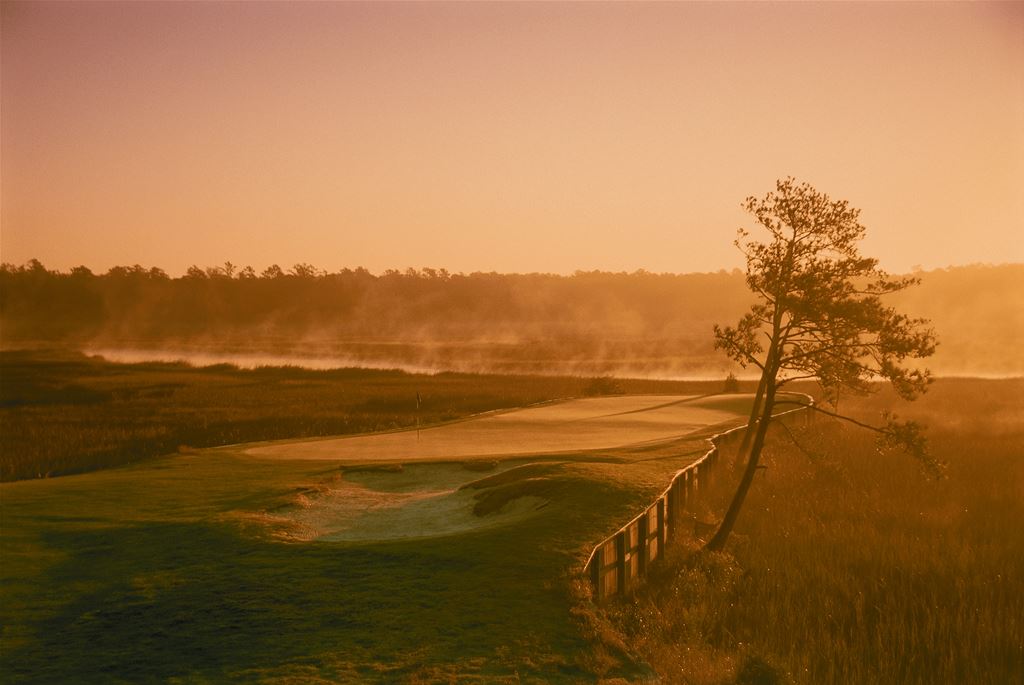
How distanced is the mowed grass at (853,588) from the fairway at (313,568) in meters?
1.42

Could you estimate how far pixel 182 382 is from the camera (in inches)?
1882

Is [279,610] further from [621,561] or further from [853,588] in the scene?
[853,588]

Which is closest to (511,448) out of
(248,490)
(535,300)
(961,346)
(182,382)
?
(248,490)

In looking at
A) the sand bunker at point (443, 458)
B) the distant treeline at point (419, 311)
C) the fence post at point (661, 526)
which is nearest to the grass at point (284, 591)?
the fence post at point (661, 526)

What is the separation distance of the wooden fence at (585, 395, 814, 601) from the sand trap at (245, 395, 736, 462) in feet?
16.6

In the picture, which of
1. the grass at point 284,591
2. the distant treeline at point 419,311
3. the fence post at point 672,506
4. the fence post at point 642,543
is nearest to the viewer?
the grass at point 284,591

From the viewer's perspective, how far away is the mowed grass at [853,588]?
10.8 metres

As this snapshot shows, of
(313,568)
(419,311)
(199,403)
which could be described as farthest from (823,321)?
(419,311)

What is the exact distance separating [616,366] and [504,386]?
33.9 metres

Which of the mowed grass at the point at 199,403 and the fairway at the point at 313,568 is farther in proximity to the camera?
the mowed grass at the point at 199,403

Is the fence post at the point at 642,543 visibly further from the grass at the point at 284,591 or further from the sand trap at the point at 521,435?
the sand trap at the point at 521,435

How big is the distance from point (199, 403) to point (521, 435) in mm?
18083

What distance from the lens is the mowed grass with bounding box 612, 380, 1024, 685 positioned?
10.8m

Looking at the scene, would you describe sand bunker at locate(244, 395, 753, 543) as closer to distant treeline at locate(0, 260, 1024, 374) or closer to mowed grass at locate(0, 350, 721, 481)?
mowed grass at locate(0, 350, 721, 481)
